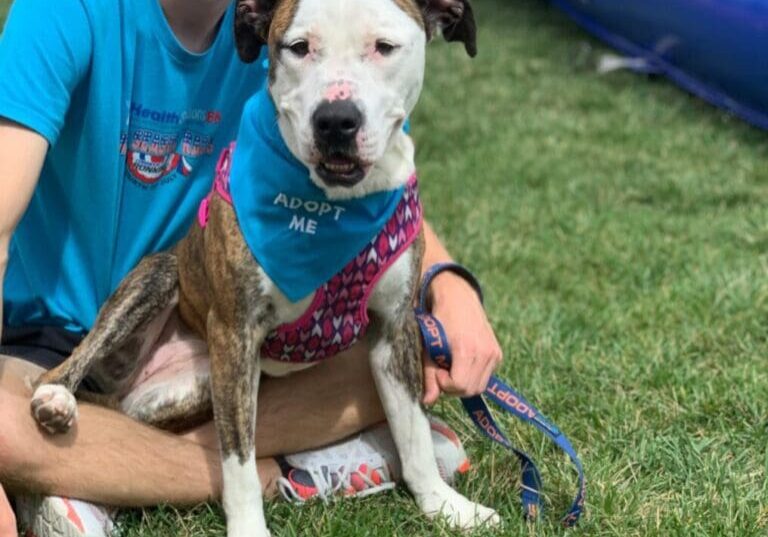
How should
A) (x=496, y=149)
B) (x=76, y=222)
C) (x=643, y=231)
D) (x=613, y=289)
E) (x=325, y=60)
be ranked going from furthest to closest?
1. (x=496, y=149)
2. (x=643, y=231)
3. (x=613, y=289)
4. (x=76, y=222)
5. (x=325, y=60)

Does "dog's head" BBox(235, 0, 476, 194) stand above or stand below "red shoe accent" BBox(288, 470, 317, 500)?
above

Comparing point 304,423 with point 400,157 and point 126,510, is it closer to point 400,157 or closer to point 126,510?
point 126,510

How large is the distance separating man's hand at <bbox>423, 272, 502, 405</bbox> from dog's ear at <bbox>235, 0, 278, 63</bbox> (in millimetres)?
842

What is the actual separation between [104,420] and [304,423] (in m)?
0.54

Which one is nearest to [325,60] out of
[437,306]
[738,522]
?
[437,306]

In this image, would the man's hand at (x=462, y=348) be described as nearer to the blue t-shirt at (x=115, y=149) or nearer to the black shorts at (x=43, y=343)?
the blue t-shirt at (x=115, y=149)

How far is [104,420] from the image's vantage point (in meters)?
2.91

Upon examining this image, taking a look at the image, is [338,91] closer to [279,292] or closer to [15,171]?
[279,292]

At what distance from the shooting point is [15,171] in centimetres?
265

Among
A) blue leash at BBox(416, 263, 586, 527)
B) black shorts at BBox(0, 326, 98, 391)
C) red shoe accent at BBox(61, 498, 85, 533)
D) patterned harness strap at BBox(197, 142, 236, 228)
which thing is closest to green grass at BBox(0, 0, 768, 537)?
blue leash at BBox(416, 263, 586, 527)

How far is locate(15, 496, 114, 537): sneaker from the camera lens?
8.90ft

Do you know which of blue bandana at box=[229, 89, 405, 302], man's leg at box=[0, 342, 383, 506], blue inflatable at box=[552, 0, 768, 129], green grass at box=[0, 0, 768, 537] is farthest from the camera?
blue inflatable at box=[552, 0, 768, 129]

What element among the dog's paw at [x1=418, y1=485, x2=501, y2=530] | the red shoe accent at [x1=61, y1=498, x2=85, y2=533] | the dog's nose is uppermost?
the dog's nose

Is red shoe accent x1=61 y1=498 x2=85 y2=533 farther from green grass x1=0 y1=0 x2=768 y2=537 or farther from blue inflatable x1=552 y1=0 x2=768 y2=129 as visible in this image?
blue inflatable x1=552 y1=0 x2=768 y2=129
